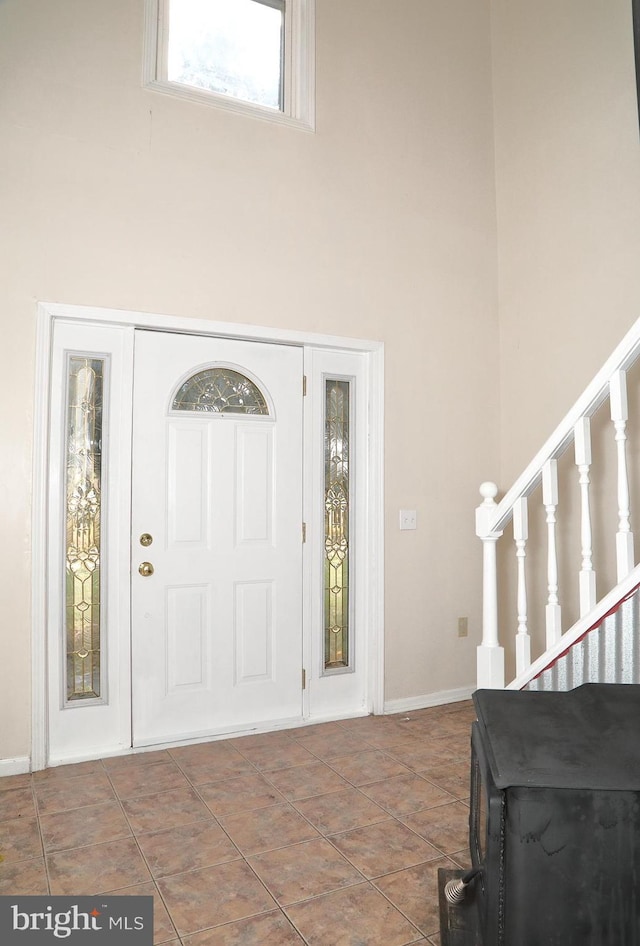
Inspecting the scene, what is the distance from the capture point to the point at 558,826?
52.6 inches

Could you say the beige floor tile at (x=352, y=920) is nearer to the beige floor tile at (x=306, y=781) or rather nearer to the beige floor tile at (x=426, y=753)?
the beige floor tile at (x=306, y=781)

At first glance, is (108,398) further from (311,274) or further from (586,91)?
(586,91)

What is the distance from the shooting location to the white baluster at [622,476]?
7.76 ft

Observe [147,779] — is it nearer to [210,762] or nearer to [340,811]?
[210,762]

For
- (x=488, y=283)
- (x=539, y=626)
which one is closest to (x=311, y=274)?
(x=488, y=283)

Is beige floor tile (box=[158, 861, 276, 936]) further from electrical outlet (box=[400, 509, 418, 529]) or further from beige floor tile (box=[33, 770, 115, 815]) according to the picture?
electrical outlet (box=[400, 509, 418, 529])

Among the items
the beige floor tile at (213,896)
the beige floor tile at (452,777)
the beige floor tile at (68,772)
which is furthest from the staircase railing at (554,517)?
the beige floor tile at (68,772)

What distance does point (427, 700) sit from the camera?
3.90 metres

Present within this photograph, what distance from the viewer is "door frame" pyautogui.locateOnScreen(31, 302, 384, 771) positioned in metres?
2.97

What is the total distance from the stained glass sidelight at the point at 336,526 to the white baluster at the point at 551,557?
134 centimetres

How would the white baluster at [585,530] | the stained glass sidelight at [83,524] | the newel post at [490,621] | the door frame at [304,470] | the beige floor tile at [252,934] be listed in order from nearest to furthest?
the beige floor tile at [252,934], the white baluster at [585,530], the newel post at [490,621], the door frame at [304,470], the stained glass sidelight at [83,524]

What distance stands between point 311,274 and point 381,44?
1478 millimetres

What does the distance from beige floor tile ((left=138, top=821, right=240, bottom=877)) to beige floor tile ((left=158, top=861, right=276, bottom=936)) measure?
0.05 metres

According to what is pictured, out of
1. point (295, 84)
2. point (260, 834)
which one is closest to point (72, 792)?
point (260, 834)
